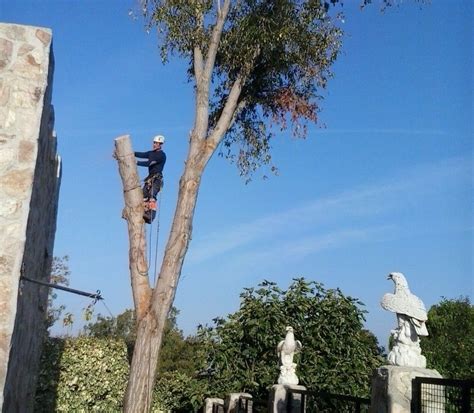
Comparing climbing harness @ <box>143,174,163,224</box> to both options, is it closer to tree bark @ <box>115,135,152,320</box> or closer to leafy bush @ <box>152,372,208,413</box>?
tree bark @ <box>115,135,152,320</box>

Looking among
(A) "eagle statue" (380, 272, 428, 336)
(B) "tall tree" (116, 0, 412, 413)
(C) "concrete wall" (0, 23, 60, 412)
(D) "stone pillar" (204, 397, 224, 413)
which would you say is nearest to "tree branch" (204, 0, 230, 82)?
(B) "tall tree" (116, 0, 412, 413)

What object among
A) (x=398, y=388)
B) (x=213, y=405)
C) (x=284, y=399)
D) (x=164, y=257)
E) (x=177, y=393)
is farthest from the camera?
(x=177, y=393)

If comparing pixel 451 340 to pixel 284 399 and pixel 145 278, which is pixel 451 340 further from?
pixel 145 278

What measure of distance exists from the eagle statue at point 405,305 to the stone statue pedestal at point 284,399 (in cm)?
341

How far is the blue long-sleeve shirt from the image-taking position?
360 inches

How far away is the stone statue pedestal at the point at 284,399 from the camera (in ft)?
30.2

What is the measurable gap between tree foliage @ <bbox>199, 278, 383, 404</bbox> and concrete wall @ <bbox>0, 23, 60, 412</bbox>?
740 cm

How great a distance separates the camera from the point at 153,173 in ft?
30.1

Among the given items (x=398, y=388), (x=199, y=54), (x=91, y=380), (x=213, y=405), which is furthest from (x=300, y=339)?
(x=398, y=388)

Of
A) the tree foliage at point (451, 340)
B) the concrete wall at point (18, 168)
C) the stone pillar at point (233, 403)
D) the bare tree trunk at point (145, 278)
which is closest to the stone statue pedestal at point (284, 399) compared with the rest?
the stone pillar at point (233, 403)

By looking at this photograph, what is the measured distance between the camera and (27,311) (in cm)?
604

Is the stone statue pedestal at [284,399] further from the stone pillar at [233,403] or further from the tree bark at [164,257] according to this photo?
the tree bark at [164,257]

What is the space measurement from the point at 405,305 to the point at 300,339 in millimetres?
7667

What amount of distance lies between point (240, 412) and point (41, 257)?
532 cm
